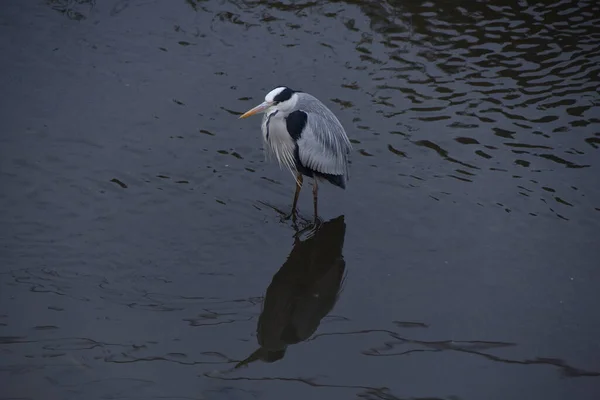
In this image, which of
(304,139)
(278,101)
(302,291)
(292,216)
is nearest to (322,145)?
(304,139)

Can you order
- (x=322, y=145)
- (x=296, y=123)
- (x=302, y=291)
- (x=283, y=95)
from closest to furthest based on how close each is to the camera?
(x=302, y=291) → (x=283, y=95) → (x=296, y=123) → (x=322, y=145)

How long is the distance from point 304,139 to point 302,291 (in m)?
1.57

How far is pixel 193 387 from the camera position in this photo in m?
5.54

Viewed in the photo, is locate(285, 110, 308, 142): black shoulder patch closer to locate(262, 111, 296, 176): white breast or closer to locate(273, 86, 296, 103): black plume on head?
locate(262, 111, 296, 176): white breast

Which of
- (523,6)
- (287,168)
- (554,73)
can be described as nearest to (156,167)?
(287,168)

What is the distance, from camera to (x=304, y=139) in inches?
292

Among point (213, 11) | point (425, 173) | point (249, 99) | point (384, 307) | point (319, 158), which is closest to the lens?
point (384, 307)

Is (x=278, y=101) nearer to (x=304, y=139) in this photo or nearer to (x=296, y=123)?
(x=296, y=123)

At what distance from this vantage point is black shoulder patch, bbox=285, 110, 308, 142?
24.1ft

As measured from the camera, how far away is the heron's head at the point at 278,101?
7191 mm

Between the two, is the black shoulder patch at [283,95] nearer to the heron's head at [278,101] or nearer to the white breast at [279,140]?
the heron's head at [278,101]

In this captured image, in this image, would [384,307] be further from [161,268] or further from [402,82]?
[402,82]

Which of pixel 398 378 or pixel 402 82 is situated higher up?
pixel 402 82

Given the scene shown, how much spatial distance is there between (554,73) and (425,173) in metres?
2.72
